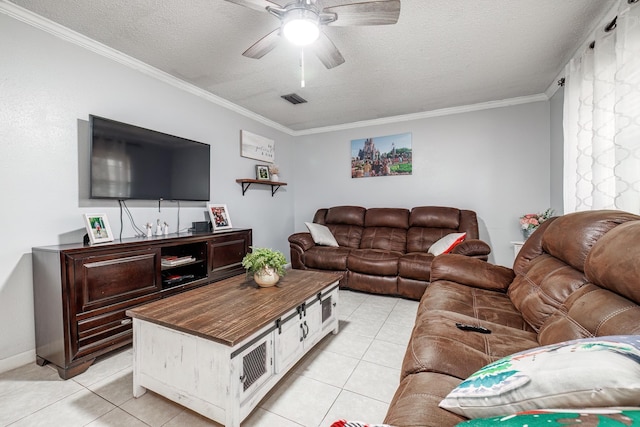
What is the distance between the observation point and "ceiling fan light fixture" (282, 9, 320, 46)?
1.60 meters

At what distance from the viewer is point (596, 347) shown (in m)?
0.56

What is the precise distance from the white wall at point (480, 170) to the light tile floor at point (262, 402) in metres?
2.45

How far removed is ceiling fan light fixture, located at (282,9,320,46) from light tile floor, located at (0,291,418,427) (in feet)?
7.05

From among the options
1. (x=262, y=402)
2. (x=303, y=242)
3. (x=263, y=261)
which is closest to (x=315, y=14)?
(x=263, y=261)

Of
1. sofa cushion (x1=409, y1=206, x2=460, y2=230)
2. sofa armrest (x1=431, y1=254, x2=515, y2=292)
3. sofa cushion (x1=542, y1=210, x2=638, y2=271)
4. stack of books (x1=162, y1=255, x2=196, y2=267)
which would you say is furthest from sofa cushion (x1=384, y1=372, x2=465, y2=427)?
sofa cushion (x1=409, y1=206, x2=460, y2=230)

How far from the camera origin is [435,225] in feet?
12.0

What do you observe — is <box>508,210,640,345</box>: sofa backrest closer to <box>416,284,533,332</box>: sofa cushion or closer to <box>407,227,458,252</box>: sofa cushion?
<box>416,284,533,332</box>: sofa cushion

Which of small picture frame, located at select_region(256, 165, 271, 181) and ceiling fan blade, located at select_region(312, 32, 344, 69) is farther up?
ceiling fan blade, located at select_region(312, 32, 344, 69)

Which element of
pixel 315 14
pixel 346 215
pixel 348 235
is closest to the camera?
pixel 315 14

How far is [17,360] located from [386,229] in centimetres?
376

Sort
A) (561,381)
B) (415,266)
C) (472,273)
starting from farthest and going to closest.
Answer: (415,266)
(472,273)
(561,381)

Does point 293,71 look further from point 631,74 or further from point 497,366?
point 497,366

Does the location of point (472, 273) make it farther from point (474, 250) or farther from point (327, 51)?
point (327, 51)

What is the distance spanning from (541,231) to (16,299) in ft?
12.0
